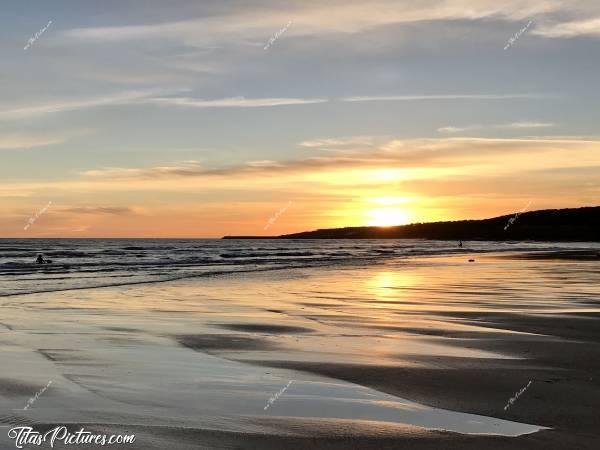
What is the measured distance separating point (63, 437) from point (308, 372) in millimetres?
3861

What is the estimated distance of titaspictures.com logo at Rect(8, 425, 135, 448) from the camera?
6.05 m

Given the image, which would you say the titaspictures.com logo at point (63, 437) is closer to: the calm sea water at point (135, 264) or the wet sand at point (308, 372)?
the wet sand at point (308, 372)

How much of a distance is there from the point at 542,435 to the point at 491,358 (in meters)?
4.13

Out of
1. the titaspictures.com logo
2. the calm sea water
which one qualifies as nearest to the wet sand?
the titaspictures.com logo

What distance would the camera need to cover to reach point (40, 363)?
973 centimetres

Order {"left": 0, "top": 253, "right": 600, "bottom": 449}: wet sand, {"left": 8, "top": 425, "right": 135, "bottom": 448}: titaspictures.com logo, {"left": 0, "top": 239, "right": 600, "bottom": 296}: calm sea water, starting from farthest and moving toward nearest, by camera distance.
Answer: {"left": 0, "top": 239, "right": 600, "bottom": 296}: calm sea water → {"left": 0, "top": 253, "right": 600, "bottom": 449}: wet sand → {"left": 8, "top": 425, "right": 135, "bottom": 448}: titaspictures.com logo

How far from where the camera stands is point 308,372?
30.7 ft

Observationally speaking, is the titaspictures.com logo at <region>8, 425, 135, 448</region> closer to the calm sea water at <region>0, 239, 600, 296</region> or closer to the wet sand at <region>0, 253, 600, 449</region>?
the wet sand at <region>0, 253, 600, 449</region>

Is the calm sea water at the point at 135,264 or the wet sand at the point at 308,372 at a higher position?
the wet sand at the point at 308,372

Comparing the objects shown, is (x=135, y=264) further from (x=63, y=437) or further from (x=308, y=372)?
(x=63, y=437)

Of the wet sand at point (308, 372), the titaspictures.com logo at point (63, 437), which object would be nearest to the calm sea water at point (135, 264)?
the wet sand at point (308, 372)

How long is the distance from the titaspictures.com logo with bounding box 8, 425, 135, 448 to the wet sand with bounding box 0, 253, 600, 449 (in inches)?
4.6

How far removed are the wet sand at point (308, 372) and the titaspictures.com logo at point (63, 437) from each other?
0.38 ft

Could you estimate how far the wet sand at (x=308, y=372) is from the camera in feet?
21.4
